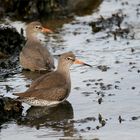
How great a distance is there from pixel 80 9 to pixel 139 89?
9594mm

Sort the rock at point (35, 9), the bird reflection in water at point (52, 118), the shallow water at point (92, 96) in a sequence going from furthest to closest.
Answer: the rock at point (35, 9), the bird reflection in water at point (52, 118), the shallow water at point (92, 96)

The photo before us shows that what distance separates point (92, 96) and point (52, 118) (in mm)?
1314

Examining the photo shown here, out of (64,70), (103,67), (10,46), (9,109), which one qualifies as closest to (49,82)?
(64,70)

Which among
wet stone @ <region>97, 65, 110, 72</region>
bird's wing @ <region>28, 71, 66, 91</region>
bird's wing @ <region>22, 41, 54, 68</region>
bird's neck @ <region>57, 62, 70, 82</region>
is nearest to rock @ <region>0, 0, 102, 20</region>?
bird's wing @ <region>22, 41, 54, 68</region>

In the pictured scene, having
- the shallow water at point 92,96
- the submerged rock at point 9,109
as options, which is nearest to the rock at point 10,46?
the shallow water at point 92,96

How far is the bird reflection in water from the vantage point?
1230cm

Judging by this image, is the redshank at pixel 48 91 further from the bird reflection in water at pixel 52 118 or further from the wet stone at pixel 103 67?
the wet stone at pixel 103 67

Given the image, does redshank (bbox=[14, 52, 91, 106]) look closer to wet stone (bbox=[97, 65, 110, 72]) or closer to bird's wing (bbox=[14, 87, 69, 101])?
bird's wing (bbox=[14, 87, 69, 101])

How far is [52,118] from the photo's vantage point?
12.9 meters

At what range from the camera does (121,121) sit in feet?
40.3

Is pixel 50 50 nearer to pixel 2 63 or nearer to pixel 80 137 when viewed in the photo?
pixel 2 63

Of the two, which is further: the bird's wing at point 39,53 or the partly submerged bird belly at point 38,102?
the bird's wing at point 39,53

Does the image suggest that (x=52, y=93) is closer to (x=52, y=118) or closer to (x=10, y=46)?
(x=52, y=118)

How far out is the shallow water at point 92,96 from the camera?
39.2ft
